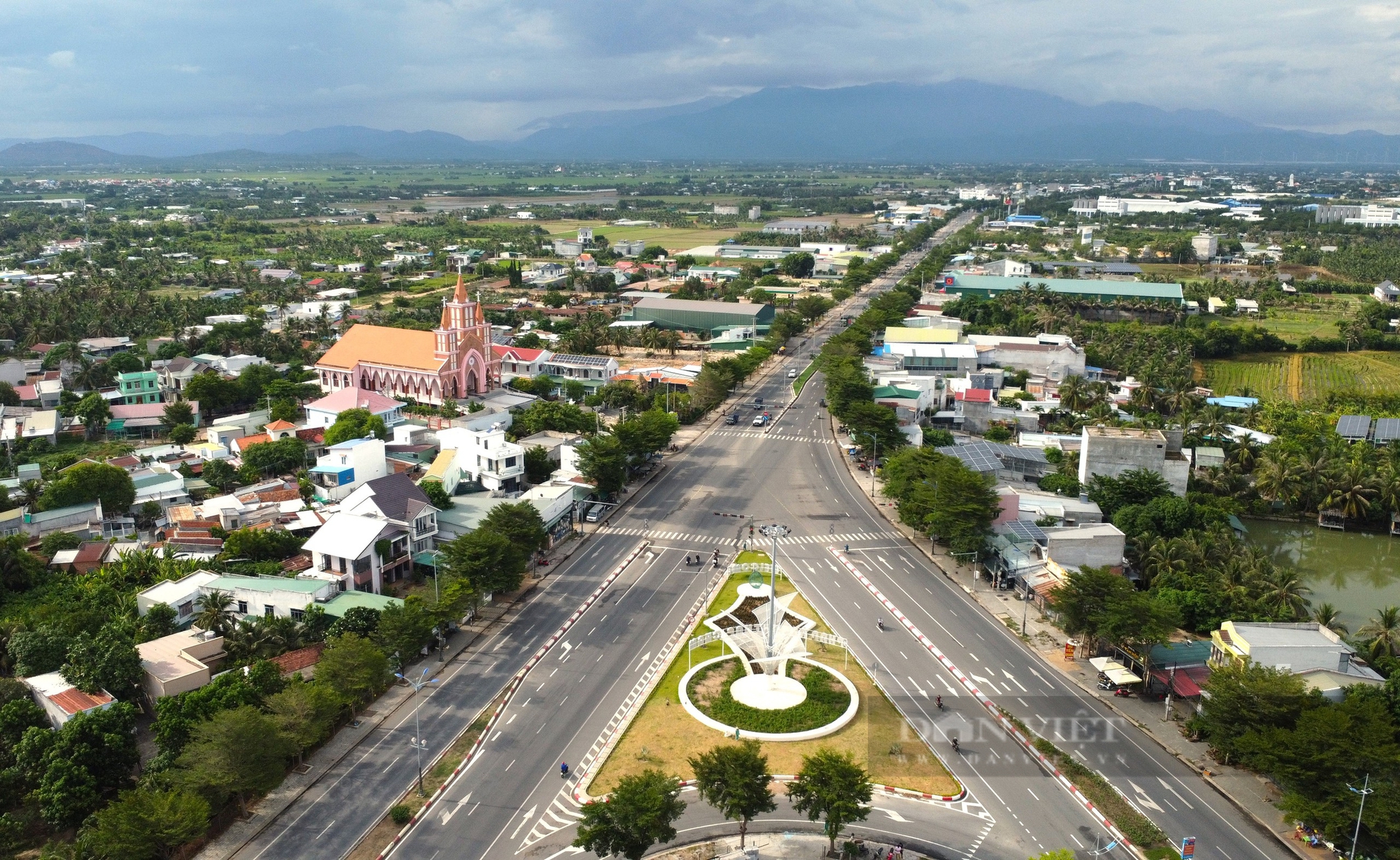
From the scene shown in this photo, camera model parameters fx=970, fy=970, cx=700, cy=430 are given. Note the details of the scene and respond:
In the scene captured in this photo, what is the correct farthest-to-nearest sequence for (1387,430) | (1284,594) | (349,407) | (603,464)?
(349,407)
(1387,430)
(603,464)
(1284,594)

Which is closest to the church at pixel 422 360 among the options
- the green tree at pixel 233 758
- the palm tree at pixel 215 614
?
the palm tree at pixel 215 614

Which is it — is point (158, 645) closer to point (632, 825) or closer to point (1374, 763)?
point (632, 825)

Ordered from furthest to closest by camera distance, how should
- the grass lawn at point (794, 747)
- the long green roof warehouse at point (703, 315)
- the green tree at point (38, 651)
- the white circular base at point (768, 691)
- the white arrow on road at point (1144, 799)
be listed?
the long green roof warehouse at point (703, 315) < the white circular base at point (768, 691) < the green tree at point (38, 651) < the grass lawn at point (794, 747) < the white arrow on road at point (1144, 799)

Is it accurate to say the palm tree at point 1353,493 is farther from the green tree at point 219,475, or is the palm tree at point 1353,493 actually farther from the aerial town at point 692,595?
the green tree at point 219,475

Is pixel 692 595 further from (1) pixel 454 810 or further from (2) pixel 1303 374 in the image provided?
(2) pixel 1303 374

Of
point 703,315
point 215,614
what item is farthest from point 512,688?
point 703,315

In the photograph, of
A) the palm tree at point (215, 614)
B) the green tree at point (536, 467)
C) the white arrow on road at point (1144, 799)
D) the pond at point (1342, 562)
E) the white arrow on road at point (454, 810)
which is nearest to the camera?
the white arrow on road at point (454, 810)

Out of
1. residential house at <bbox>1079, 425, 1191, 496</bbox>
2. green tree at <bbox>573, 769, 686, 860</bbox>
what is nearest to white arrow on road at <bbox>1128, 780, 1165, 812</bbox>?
green tree at <bbox>573, 769, 686, 860</bbox>
